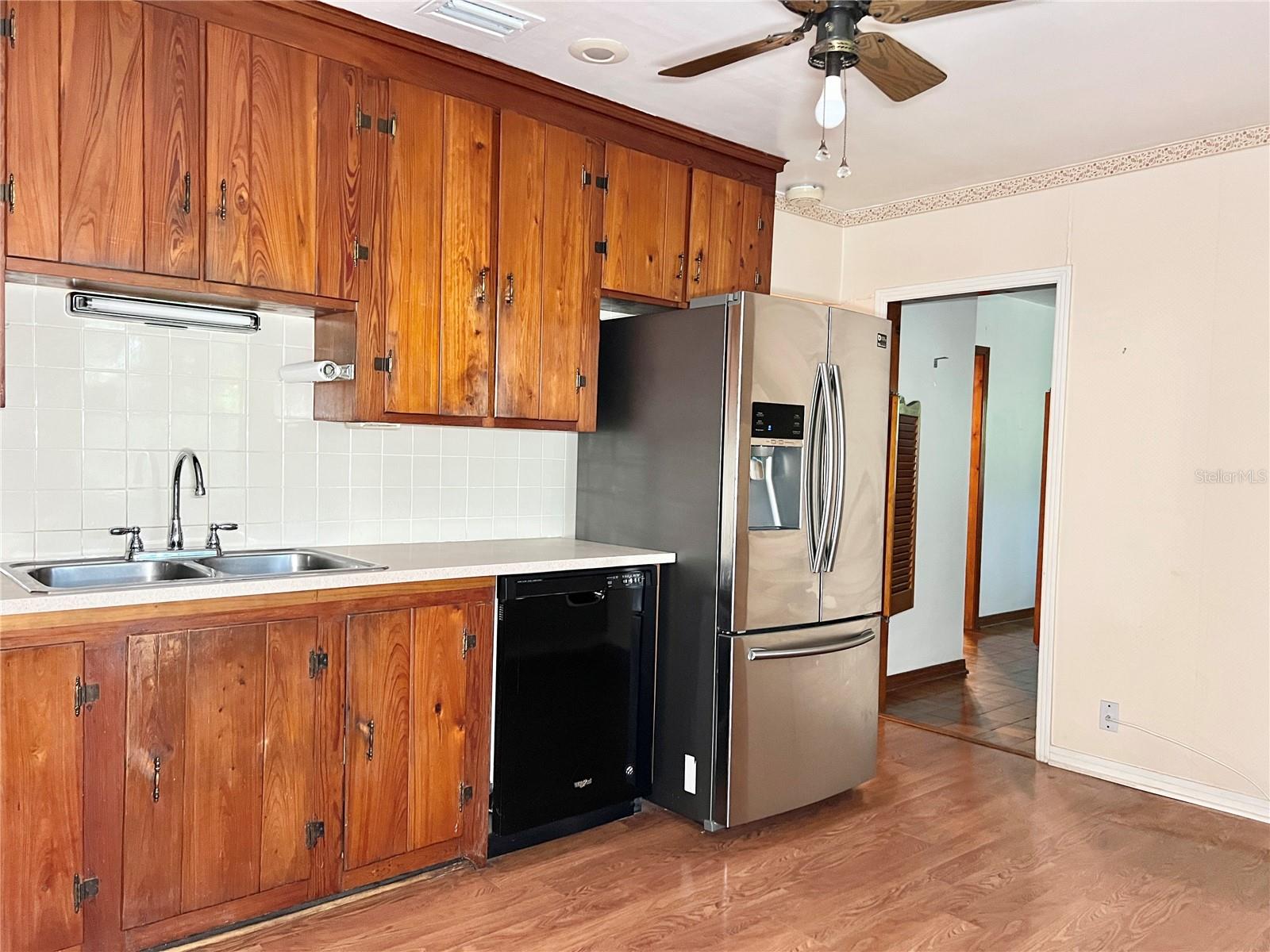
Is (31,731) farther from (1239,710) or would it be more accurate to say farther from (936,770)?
(1239,710)

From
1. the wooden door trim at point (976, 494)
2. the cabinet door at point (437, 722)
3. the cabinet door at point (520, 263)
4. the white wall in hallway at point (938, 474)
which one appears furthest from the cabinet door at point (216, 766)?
the wooden door trim at point (976, 494)

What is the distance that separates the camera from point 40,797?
7.11 feet

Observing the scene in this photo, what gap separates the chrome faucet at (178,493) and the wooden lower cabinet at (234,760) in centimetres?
61

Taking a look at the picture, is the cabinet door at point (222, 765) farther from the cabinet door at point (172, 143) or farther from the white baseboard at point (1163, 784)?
the white baseboard at point (1163, 784)

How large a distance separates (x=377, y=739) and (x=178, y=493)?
0.96 metres

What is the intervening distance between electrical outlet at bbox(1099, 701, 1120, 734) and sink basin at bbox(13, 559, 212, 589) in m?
3.50

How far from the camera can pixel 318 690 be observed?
2.59 m

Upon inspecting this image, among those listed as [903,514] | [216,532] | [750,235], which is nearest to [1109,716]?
[903,514]

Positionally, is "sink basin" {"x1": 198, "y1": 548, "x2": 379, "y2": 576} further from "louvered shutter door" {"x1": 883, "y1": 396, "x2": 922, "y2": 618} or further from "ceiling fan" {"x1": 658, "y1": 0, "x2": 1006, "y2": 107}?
"louvered shutter door" {"x1": 883, "y1": 396, "x2": 922, "y2": 618}

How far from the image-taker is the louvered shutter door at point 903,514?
16.7ft

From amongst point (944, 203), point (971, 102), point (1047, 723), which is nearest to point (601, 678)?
point (1047, 723)

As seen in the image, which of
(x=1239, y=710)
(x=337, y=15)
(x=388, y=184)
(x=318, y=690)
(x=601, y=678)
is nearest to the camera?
(x=318, y=690)

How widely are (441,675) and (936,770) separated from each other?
2.30 metres

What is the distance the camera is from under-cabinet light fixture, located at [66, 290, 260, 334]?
8.66 ft
